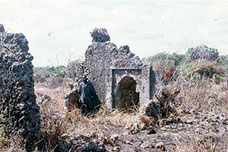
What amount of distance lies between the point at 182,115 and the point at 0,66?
7.85m

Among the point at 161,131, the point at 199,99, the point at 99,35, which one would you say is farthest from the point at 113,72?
the point at 161,131

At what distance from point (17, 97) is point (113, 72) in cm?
831

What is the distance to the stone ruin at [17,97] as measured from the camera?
7.79m

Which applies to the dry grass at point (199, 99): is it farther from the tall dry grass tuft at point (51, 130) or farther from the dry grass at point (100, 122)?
the tall dry grass tuft at point (51, 130)

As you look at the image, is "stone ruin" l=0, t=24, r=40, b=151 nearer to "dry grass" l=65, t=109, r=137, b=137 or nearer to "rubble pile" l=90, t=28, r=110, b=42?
"dry grass" l=65, t=109, r=137, b=137

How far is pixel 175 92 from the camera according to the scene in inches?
550

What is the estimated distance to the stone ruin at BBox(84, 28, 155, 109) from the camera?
1509cm

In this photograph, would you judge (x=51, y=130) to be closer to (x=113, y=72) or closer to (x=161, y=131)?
(x=161, y=131)

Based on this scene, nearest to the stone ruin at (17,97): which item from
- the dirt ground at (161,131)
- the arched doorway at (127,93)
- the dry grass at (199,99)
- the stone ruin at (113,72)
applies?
the dirt ground at (161,131)

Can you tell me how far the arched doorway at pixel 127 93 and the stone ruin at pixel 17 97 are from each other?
26.7 ft

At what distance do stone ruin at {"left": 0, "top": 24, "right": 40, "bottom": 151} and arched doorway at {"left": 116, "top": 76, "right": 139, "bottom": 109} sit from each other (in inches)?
320

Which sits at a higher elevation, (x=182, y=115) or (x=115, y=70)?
(x=115, y=70)

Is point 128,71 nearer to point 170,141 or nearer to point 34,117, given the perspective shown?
point 170,141

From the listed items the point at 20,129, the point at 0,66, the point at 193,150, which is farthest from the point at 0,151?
the point at 193,150
